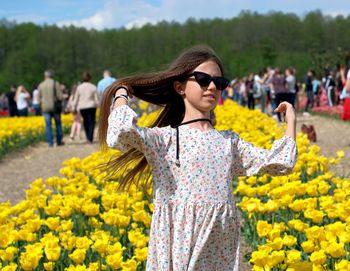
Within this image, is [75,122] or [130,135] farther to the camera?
[75,122]

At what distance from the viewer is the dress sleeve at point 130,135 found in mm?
2428

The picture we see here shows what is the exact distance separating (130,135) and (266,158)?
0.56m

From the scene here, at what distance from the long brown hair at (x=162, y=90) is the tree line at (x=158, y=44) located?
→ 55.0m

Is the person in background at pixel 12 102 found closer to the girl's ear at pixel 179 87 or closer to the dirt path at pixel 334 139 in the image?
the dirt path at pixel 334 139

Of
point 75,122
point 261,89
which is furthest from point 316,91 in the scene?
point 75,122

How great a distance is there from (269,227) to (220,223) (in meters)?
1.09

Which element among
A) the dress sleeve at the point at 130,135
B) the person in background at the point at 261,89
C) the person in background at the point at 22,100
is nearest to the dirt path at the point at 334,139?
the person in background at the point at 261,89

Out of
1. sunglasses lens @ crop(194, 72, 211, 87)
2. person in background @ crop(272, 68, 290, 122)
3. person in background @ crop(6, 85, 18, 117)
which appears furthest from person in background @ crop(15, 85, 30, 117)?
sunglasses lens @ crop(194, 72, 211, 87)

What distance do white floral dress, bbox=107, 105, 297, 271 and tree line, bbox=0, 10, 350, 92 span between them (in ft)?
181

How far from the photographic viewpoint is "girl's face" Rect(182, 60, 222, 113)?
8.61 ft

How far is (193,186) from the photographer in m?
2.52

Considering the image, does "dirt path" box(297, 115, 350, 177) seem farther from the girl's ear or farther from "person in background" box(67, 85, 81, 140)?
"person in background" box(67, 85, 81, 140)

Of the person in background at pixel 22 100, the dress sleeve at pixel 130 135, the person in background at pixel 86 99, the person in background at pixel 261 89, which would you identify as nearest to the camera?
the dress sleeve at pixel 130 135

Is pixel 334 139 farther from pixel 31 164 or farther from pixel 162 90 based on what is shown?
pixel 162 90
